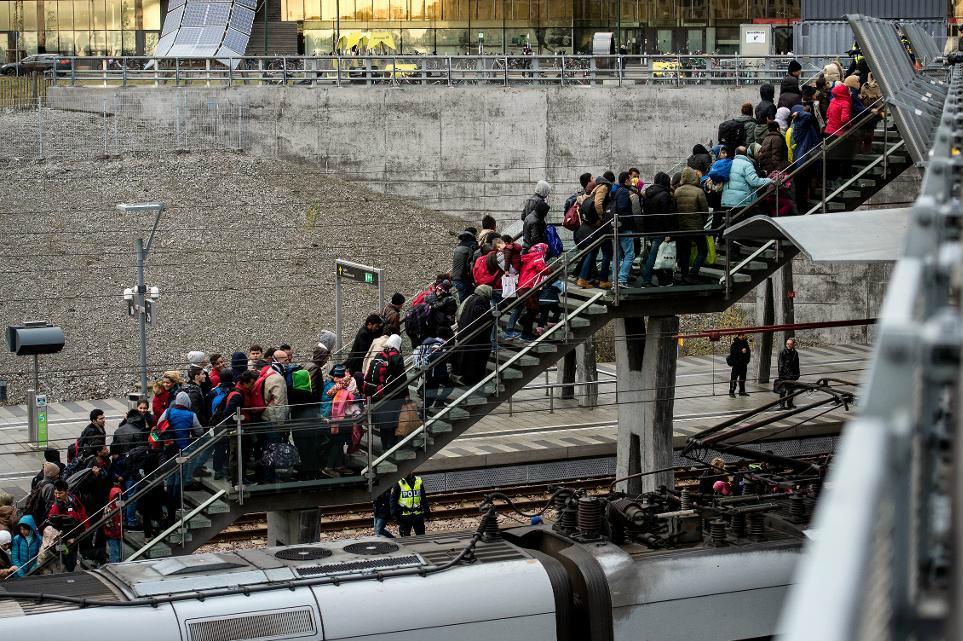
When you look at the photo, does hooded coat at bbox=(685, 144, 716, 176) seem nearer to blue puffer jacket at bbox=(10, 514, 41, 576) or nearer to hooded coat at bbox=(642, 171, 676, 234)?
hooded coat at bbox=(642, 171, 676, 234)

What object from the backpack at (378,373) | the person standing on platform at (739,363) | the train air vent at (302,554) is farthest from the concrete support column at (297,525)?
the person standing on platform at (739,363)

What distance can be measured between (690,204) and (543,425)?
10.3 meters

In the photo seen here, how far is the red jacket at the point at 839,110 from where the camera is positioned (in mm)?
21047

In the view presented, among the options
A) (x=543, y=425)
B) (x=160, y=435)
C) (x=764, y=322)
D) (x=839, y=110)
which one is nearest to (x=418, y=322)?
(x=160, y=435)

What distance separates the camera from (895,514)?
2344 mm

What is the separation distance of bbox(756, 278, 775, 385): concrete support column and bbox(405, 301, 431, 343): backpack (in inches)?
521

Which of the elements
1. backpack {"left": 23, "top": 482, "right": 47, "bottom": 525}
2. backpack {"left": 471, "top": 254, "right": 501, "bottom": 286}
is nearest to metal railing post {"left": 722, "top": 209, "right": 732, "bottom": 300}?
backpack {"left": 471, "top": 254, "right": 501, "bottom": 286}

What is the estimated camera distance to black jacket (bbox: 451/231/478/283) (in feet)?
62.5

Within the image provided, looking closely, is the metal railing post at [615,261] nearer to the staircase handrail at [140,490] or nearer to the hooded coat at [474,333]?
the hooded coat at [474,333]

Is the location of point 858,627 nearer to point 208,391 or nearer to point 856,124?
point 208,391

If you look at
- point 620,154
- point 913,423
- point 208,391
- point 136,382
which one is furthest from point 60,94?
point 913,423

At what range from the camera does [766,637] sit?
12.9 meters

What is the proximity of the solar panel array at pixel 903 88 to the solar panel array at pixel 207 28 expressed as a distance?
34.5m

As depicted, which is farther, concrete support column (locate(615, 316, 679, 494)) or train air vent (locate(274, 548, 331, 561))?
concrete support column (locate(615, 316, 679, 494))
